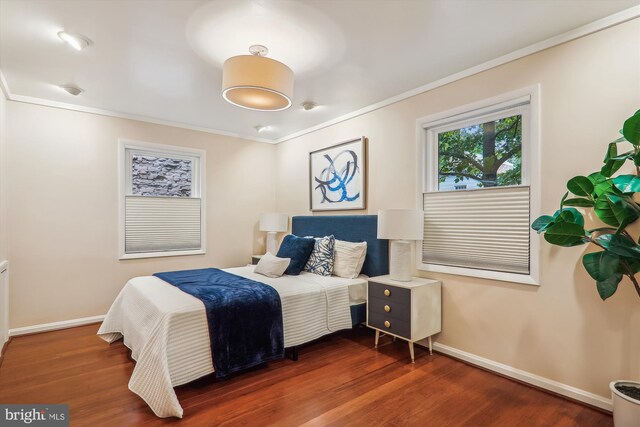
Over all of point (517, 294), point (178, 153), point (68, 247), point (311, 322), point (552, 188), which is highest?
point (178, 153)

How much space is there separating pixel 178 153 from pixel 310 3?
320 centimetres

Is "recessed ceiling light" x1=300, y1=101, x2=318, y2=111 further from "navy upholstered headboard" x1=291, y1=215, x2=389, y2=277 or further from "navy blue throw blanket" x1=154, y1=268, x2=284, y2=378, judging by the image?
"navy blue throw blanket" x1=154, y1=268, x2=284, y2=378

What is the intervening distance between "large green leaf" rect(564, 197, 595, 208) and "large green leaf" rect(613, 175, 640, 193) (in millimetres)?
201

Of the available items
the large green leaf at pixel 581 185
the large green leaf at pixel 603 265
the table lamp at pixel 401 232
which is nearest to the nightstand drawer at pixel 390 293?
the table lamp at pixel 401 232

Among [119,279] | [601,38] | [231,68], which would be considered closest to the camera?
[601,38]

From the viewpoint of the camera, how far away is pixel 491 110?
279 centimetres

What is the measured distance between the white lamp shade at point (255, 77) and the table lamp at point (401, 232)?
1.40m

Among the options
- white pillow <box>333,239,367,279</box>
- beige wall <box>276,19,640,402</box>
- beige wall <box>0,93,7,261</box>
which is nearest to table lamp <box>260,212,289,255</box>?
white pillow <box>333,239,367,279</box>

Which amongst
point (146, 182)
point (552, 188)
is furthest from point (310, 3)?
point (146, 182)

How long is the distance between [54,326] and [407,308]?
389cm

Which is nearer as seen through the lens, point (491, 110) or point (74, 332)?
point (491, 110)

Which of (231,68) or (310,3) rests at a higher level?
(310,3)

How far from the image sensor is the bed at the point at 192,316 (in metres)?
2.13

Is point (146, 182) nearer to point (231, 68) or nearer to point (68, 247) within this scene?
point (68, 247)
